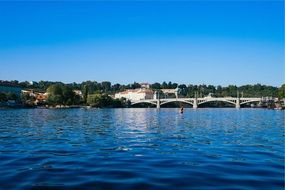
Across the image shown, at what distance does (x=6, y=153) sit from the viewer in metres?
20.2

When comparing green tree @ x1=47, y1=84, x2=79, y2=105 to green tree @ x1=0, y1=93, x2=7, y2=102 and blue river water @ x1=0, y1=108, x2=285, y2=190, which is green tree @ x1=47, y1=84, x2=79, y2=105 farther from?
blue river water @ x1=0, y1=108, x2=285, y2=190

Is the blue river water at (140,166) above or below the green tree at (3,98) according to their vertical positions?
below

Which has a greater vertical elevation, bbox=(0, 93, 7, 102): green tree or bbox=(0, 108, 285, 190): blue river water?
bbox=(0, 93, 7, 102): green tree

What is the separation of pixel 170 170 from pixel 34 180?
5428 mm

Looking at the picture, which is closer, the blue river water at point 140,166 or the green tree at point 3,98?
the blue river water at point 140,166

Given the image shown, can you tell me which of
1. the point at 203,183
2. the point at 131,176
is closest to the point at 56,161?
the point at 131,176

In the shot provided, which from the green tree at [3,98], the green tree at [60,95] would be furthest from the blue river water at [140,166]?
the green tree at [60,95]

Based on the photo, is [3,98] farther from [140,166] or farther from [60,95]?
[140,166]

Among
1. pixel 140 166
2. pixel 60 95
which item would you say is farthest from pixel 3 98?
pixel 140 166

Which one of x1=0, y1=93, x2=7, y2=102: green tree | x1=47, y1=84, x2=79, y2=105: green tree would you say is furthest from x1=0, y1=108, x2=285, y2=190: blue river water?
x1=47, y1=84, x2=79, y2=105: green tree

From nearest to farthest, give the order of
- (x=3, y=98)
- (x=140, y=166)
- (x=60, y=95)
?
(x=140, y=166), (x=3, y=98), (x=60, y=95)

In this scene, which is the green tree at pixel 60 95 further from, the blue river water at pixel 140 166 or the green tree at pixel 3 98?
the blue river water at pixel 140 166

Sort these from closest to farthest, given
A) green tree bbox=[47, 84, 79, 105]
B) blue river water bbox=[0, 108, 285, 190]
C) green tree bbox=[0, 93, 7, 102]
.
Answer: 1. blue river water bbox=[0, 108, 285, 190]
2. green tree bbox=[0, 93, 7, 102]
3. green tree bbox=[47, 84, 79, 105]

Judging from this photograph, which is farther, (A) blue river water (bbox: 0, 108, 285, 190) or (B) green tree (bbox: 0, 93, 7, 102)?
(B) green tree (bbox: 0, 93, 7, 102)
